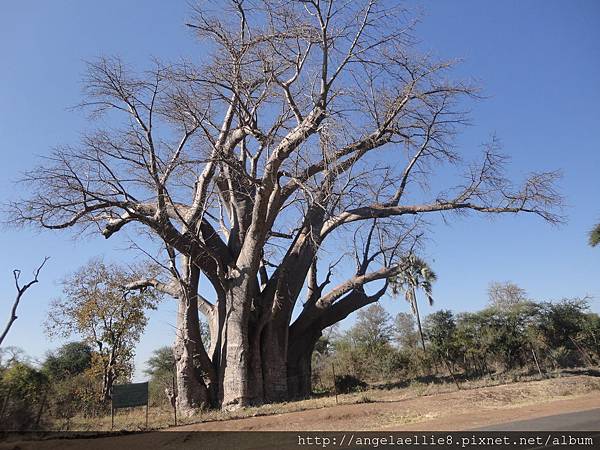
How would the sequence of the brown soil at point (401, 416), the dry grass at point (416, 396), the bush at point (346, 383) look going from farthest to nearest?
1. the bush at point (346, 383)
2. the dry grass at point (416, 396)
3. the brown soil at point (401, 416)

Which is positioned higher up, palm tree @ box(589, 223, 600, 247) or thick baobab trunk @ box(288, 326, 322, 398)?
palm tree @ box(589, 223, 600, 247)

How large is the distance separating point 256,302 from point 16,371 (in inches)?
452

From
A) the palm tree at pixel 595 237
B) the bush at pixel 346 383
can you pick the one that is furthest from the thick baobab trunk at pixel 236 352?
the palm tree at pixel 595 237

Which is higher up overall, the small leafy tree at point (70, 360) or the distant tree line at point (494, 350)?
the small leafy tree at point (70, 360)

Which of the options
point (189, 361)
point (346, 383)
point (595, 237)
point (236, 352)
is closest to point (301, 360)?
point (346, 383)

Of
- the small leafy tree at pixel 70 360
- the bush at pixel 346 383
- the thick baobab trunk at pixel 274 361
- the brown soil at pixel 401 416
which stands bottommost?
the brown soil at pixel 401 416

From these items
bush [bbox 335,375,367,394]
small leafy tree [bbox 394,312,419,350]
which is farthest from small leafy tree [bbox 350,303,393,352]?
bush [bbox 335,375,367,394]

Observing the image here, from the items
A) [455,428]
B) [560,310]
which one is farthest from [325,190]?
[560,310]

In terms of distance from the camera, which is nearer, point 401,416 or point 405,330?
point 401,416

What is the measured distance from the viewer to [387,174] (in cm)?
1609

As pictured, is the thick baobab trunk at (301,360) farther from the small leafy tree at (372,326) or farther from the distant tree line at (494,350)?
the small leafy tree at (372,326)

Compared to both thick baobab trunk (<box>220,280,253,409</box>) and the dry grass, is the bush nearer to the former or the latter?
the dry grass

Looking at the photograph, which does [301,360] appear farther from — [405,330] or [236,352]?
[405,330]

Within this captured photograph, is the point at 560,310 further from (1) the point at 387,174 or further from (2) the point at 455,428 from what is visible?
(2) the point at 455,428
